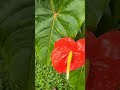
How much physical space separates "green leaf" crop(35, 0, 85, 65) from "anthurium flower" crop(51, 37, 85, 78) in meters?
0.02

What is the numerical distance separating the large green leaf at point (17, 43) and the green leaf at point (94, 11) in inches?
7.2

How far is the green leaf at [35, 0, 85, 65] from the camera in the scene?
1.40 metres

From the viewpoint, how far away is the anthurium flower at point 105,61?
4.58ft

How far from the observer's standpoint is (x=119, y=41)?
1.40 meters

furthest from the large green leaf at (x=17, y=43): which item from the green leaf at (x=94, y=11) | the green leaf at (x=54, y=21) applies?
the green leaf at (x=94, y=11)

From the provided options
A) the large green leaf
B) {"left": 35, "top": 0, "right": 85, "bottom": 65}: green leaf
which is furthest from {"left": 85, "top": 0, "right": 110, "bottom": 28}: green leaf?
the large green leaf

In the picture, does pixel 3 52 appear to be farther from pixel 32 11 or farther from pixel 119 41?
pixel 119 41

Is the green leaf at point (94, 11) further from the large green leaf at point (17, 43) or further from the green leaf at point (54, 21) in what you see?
the large green leaf at point (17, 43)

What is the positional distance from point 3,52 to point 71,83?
0.25 m

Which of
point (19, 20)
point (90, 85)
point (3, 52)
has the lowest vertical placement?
point (90, 85)

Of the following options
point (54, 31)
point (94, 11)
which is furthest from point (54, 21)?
point (94, 11)

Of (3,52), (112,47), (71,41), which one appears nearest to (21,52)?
(3,52)

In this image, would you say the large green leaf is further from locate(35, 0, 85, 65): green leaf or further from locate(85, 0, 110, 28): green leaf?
locate(85, 0, 110, 28): green leaf

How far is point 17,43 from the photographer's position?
1420 millimetres
